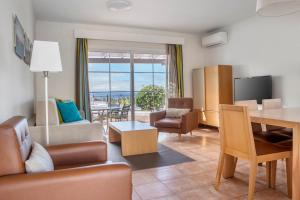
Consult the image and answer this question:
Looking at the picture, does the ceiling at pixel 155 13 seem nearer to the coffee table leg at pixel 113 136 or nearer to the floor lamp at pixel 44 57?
the floor lamp at pixel 44 57

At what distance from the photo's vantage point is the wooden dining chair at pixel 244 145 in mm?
2012

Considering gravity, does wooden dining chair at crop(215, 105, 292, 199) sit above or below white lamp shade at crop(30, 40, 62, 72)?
below

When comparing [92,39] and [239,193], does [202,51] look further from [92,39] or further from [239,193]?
[239,193]

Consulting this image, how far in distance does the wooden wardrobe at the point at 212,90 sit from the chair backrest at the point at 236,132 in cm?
311

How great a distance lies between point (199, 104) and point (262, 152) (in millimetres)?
3908

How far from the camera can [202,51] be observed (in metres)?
6.44

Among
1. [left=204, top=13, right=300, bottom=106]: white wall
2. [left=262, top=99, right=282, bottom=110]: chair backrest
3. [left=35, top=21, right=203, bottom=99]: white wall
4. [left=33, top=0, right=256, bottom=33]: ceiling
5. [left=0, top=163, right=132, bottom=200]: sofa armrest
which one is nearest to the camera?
[left=0, top=163, right=132, bottom=200]: sofa armrest

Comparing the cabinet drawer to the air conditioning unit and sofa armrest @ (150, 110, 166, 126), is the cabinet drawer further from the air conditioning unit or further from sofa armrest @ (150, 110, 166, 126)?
the air conditioning unit

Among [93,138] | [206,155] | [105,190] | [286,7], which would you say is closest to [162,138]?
[206,155]

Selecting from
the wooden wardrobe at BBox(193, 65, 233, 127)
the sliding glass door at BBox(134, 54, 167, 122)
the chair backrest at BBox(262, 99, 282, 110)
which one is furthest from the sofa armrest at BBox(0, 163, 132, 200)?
the sliding glass door at BBox(134, 54, 167, 122)

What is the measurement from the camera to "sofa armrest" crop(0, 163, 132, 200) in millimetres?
1189

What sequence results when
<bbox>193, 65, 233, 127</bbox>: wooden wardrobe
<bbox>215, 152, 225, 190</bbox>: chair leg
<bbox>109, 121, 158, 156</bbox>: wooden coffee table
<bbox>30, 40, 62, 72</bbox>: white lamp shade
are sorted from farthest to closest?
<bbox>193, 65, 233, 127</bbox>: wooden wardrobe < <bbox>109, 121, 158, 156</bbox>: wooden coffee table < <bbox>215, 152, 225, 190</bbox>: chair leg < <bbox>30, 40, 62, 72</bbox>: white lamp shade

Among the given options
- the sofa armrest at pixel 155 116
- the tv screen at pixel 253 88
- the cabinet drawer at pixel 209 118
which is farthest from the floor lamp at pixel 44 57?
the cabinet drawer at pixel 209 118

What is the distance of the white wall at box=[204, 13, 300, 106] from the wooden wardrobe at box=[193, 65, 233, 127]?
371 mm
